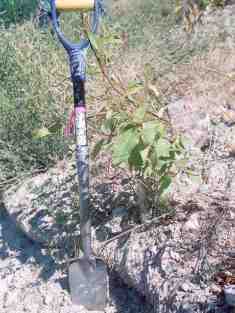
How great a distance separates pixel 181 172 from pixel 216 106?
770 mm

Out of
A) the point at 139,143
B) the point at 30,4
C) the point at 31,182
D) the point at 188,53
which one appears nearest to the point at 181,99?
the point at 188,53

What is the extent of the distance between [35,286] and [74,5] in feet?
4.49

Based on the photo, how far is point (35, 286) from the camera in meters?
2.54

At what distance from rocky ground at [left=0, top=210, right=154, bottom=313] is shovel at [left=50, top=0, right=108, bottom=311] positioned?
0.08m

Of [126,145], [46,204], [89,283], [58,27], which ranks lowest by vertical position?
[89,283]

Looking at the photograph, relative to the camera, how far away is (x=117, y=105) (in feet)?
7.02

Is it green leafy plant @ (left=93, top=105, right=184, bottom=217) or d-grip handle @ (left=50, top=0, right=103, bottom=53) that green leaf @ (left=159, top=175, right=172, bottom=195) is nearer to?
green leafy plant @ (left=93, top=105, right=184, bottom=217)

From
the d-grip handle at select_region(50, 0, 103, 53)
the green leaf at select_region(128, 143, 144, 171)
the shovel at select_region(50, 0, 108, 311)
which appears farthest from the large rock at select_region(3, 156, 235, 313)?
the d-grip handle at select_region(50, 0, 103, 53)

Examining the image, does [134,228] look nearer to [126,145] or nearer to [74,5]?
[126,145]

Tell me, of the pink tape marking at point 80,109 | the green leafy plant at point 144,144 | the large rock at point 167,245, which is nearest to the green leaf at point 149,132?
the green leafy plant at point 144,144

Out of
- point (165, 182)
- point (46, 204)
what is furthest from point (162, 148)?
point (46, 204)

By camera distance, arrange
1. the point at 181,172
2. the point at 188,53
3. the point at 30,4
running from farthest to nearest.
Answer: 1. the point at 30,4
2. the point at 188,53
3. the point at 181,172

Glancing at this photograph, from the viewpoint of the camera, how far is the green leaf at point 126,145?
1.93 m

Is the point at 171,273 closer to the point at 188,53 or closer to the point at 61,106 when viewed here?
the point at 61,106
